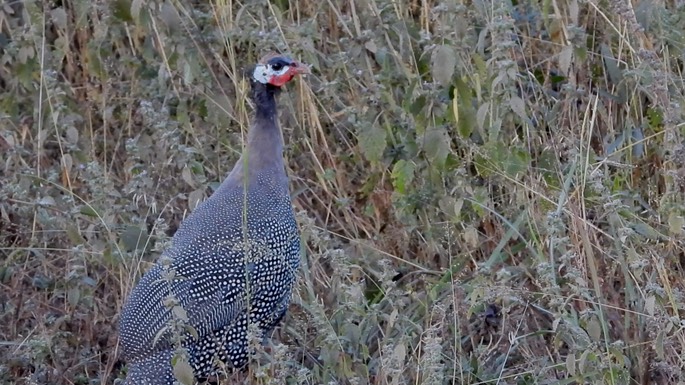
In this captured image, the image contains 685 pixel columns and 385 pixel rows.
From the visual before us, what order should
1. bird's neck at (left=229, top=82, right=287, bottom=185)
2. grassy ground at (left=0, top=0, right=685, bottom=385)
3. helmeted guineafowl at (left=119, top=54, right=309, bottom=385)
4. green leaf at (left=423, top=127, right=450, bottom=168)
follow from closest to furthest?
1. grassy ground at (left=0, top=0, right=685, bottom=385)
2. helmeted guineafowl at (left=119, top=54, right=309, bottom=385)
3. green leaf at (left=423, top=127, right=450, bottom=168)
4. bird's neck at (left=229, top=82, right=287, bottom=185)

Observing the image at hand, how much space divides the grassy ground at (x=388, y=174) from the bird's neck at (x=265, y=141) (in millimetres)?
193

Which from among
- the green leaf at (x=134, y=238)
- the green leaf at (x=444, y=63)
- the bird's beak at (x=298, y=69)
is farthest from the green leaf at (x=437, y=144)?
the green leaf at (x=134, y=238)

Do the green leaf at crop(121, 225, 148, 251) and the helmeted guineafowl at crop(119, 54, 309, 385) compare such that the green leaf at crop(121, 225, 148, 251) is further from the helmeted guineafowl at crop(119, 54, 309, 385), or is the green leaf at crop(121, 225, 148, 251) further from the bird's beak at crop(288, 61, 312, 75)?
the bird's beak at crop(288, 61, 312, 75)

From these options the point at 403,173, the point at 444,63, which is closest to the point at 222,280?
the point at 403,173

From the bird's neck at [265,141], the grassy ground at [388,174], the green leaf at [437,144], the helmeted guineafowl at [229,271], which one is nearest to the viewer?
the grassy ground at [388,174]

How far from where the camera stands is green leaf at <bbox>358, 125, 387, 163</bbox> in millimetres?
4090

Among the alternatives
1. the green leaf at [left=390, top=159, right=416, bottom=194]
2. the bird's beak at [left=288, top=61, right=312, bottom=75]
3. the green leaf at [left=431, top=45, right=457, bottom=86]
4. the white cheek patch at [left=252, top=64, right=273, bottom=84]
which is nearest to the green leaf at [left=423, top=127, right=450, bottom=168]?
the green leaf at [left=390, top=159, right=416, bottom=194]

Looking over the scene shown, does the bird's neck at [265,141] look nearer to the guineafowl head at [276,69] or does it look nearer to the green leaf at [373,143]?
the guineafowl head at [276,69]

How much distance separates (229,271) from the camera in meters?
3.80

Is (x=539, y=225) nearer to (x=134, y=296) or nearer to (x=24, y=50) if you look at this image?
(x=134, y=296)

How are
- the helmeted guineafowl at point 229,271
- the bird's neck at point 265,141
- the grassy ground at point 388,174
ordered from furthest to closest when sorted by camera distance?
the bird's neck at point 265,141 → the helmeted guineafowl at point 229,271 → the grassy ground at point 388,174

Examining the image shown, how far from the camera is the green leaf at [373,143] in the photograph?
409 centimetres

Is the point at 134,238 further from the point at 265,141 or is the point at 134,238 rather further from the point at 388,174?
the point at 388,174

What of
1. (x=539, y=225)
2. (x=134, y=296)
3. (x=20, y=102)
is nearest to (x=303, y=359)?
(x=134, y=296)
